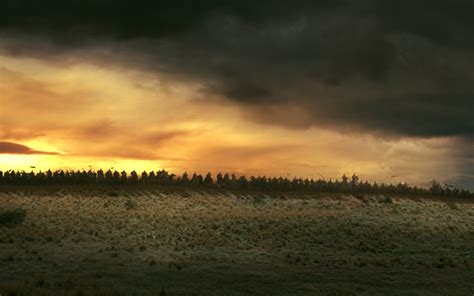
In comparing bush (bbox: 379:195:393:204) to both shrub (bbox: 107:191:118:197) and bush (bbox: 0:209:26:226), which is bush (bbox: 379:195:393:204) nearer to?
shrub (bbox: 107:191:118:197)

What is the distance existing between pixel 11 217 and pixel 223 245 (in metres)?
20.5

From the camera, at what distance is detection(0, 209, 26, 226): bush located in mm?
48388

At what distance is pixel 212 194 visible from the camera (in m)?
75.1

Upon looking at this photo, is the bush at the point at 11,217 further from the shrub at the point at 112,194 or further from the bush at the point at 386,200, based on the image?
the bush at the point at 386,200

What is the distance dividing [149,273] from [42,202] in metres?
34.4

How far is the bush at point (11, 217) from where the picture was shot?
48388 mm

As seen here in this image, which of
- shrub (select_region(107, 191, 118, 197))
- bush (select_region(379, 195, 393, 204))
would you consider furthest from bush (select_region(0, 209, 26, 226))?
bush (select_region(379, 195, 393, 204))

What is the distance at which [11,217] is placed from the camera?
49281 millimetres

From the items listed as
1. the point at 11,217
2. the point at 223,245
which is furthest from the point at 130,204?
the point at 223,245

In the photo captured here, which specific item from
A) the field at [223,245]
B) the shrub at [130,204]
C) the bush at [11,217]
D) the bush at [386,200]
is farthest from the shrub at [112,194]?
the bush at [386,200]

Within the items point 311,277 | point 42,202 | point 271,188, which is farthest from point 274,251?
point 271,188

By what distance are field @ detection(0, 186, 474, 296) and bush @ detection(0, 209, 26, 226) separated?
495 millimetres

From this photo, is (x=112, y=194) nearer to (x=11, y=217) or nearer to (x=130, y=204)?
(x=130, y=204)

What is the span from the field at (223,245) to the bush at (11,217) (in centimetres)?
50
